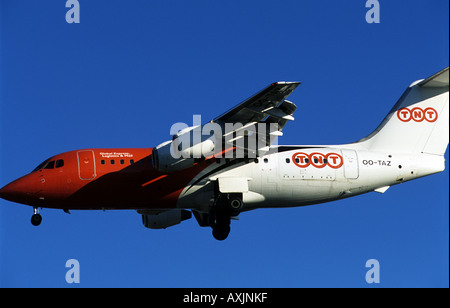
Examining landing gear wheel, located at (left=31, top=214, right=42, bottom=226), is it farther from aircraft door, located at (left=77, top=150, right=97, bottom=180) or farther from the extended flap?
the extended flap

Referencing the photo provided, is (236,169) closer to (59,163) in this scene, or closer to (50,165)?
(59,163)

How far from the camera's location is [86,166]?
2252cm

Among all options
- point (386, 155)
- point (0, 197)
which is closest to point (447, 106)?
point (386, 155)

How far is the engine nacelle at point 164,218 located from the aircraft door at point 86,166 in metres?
2.90

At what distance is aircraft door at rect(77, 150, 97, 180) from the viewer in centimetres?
2242

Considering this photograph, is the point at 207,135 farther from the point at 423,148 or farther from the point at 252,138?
the point at 423,148

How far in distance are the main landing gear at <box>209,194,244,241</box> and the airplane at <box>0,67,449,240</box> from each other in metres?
0.03

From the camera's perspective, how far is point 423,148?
24.0 m

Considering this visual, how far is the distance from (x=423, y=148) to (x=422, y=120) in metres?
0.83

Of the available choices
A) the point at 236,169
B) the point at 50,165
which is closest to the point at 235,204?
the point at 236,169

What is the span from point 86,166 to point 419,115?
29.3 feet

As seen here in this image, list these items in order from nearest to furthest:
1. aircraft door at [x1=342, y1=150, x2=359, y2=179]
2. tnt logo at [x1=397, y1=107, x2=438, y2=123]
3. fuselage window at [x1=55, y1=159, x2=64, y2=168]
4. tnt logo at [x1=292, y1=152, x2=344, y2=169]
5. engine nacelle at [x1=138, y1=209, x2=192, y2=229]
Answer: fuselage window at [x1=55, y1=159, x2=64, y2=168] < tnt logo at [x1=292, y1=152, x2=344, y2=169] < aircraft door at [x1=342, y1=150, x2=359, y2=179] < tnt logo at [x1=397, y1=107, x2=438, y2=123] < engine nacelle at [x1=138, y1=209, x2=192, y2=229]

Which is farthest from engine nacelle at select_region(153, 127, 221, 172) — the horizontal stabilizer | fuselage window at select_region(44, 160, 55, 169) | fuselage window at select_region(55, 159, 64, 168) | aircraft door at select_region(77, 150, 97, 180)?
the horizontal stabilizer

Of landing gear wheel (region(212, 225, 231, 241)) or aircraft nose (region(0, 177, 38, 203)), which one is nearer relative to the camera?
aircraft nose (region(0, 177, 38, 203))
